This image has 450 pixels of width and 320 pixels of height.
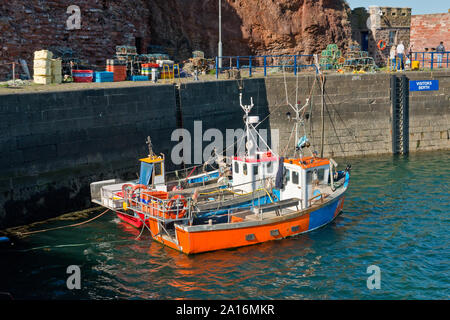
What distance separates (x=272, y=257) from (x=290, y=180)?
3.12 metres

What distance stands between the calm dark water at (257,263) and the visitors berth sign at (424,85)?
11.4 m

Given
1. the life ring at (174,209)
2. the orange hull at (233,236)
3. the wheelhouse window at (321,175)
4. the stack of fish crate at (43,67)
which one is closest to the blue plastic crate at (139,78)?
the stack of fish crate at (43,67)

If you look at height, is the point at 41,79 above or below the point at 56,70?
below

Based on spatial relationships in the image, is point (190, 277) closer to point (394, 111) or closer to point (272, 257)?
point (272, 257)

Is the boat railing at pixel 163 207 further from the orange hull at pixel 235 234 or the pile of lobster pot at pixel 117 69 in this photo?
the pile of lobster pot at pixel 117 69

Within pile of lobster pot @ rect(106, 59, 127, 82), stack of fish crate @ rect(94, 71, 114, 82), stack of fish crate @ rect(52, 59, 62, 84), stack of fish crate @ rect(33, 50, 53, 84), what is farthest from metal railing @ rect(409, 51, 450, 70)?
stack of fish crate @ rect(33, 50, 53, 84)

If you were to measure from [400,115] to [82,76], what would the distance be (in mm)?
16743

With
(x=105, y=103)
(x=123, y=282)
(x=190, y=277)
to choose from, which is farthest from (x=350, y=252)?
A: (x=105, y=103)

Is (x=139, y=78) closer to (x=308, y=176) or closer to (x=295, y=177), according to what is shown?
(x=295, y=177)

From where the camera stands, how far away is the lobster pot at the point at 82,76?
2364cm

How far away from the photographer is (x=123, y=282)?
1473 centimetres

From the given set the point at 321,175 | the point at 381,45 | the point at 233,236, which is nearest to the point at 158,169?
the point at 233,236

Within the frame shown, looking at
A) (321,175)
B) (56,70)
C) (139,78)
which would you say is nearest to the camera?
(321,175)

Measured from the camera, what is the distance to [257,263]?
1592 centimetres
